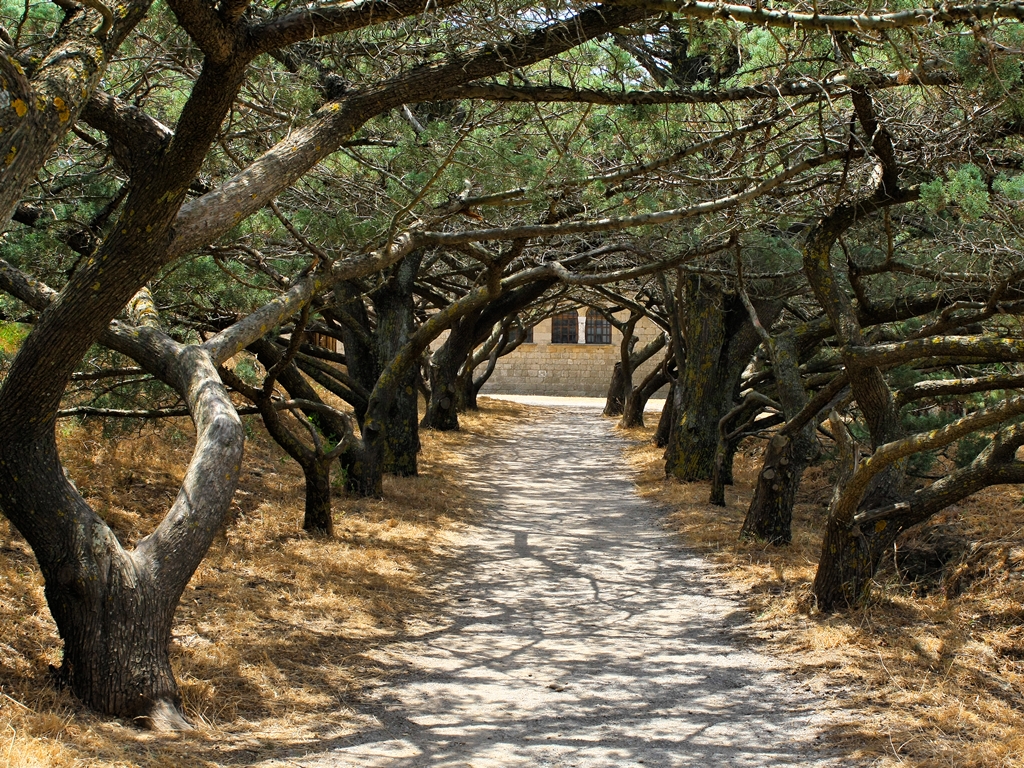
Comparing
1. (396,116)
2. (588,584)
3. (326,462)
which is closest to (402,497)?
(326,462)

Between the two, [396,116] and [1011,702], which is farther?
[396,116]

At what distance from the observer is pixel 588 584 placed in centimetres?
812

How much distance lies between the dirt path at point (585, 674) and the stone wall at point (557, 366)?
83.4 feet

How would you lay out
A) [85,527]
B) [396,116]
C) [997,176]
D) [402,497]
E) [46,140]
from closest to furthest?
[46,140]
[85,527]
[997,176]
[396,116]
[402,497]

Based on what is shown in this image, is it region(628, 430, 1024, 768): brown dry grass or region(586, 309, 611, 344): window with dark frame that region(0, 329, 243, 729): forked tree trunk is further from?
region(586, 309, 611, 344): window with dark frame

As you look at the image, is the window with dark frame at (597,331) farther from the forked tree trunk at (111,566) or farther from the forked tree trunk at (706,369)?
the forked tree trunk at (111,566)

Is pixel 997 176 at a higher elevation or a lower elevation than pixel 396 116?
lower

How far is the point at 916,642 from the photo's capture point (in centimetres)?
582

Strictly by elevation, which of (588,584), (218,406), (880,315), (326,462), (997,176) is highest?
(997,176)

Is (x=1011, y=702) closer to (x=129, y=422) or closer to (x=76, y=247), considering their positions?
(x=76, y=247)

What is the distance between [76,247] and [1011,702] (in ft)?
20.4

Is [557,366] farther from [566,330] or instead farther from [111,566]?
[111,566]

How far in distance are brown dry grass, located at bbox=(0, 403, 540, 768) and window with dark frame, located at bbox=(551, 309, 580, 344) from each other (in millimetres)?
24728

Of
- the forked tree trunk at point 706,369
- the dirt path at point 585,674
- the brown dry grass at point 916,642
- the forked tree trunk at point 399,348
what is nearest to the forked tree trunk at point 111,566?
the dirt path at point 585,674
